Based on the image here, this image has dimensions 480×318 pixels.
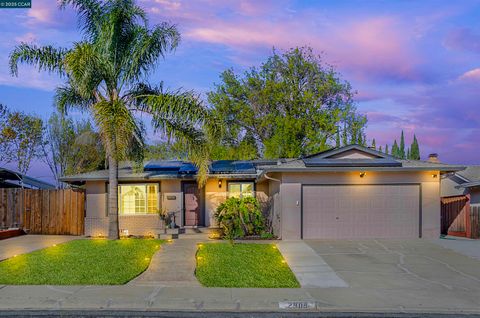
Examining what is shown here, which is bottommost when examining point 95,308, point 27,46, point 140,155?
point 95,308

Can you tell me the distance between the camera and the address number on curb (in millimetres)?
8953

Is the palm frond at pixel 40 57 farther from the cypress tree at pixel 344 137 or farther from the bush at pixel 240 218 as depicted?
the cypress tree at pixel 344 137

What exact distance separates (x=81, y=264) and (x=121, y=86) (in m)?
7.13

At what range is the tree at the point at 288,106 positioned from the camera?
1527 inches

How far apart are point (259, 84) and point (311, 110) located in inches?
182

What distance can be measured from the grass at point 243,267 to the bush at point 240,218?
2178 millimetres

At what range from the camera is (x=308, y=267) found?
12.6 metres

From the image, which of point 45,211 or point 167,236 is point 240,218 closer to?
point 167,236

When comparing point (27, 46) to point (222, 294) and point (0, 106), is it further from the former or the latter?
point (0, 106)

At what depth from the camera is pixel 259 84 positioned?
40.2 meters

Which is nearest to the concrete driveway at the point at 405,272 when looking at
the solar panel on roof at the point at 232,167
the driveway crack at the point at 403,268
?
the driveway crack at the point at 403,268

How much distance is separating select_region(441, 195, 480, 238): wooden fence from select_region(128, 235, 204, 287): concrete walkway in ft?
35.0

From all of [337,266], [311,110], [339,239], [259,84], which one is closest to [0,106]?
[259,84]

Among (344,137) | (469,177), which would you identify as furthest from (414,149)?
(469,177)
